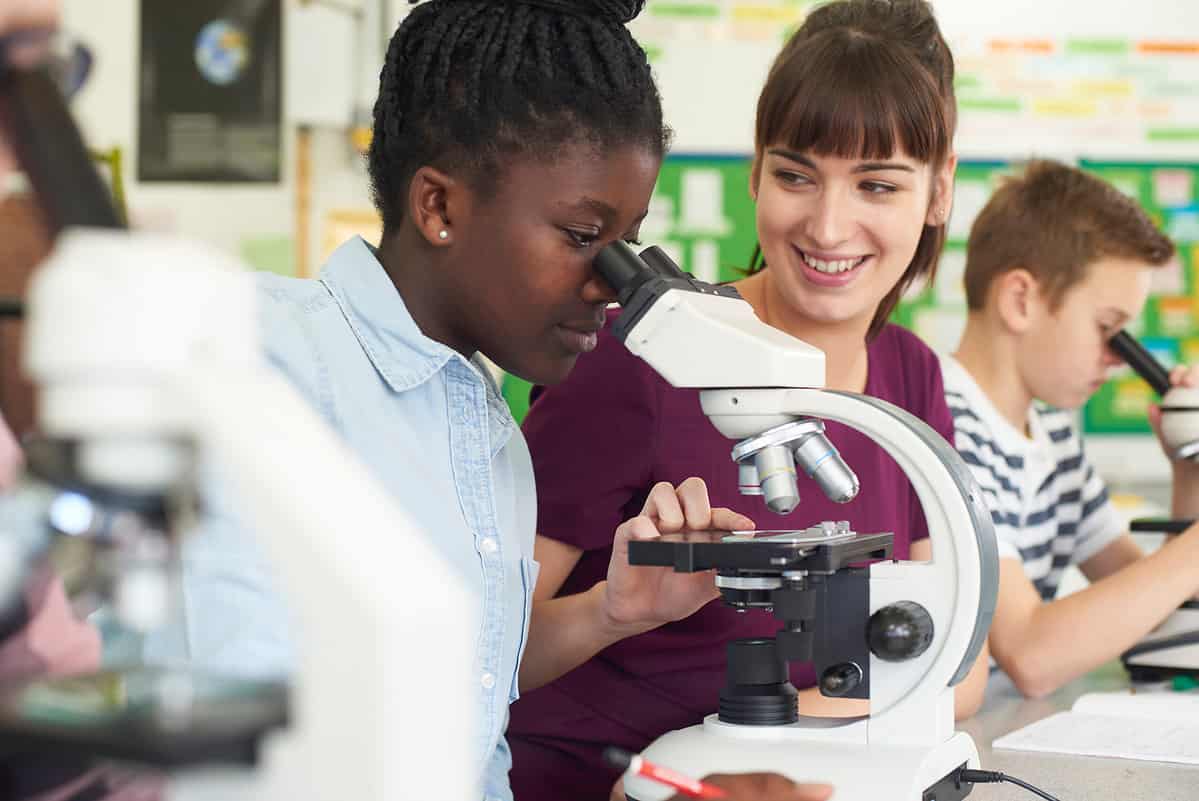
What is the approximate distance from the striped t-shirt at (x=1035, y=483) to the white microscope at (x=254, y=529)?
66.0 inches

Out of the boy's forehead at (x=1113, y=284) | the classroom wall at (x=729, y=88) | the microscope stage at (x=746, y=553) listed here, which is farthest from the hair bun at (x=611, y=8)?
the classroom wall at (x=729, y=88)

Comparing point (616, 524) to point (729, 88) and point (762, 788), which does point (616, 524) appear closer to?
point (762, 788)

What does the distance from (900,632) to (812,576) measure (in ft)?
0.27

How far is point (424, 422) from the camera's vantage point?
1.16 meters

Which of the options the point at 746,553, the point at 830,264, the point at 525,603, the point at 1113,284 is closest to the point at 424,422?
the point at 525,603

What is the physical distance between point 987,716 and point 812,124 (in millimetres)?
822

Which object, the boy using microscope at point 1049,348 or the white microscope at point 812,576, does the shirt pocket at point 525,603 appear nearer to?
the white microscope at point 812,576

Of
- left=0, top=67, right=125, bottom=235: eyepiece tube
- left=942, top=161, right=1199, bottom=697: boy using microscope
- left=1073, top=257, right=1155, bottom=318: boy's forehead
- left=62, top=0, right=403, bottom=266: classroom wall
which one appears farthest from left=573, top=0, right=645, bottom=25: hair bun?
left=62, top=0, right=403, bottom=266: classroom wall

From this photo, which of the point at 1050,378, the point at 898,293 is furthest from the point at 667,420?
the point at 1050,378

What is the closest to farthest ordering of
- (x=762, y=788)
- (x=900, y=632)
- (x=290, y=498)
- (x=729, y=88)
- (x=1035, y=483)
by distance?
(x=290, y=498) → (x=762, y=788) → (x=900, y=632) → (x=1035, y=483) → (x=729, y=88)

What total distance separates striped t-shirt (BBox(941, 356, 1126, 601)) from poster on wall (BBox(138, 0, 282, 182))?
6.70 ft

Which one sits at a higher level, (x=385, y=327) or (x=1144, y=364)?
(x=385, y=327)

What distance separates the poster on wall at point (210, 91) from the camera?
3.38 metres

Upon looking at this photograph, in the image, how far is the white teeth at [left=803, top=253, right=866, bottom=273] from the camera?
156 cm
